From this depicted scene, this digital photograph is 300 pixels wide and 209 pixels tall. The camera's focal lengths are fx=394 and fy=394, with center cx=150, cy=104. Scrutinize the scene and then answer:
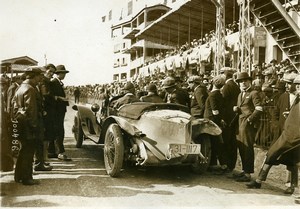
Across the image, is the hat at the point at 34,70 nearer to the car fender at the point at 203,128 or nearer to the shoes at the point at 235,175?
the car fender at the point at 203,128

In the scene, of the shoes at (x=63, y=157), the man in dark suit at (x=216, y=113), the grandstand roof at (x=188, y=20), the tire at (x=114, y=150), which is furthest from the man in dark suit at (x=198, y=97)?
the grandstand roof at (x=188, y=20)

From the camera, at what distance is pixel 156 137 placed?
6.11m

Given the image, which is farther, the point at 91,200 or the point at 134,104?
the point at 134,104

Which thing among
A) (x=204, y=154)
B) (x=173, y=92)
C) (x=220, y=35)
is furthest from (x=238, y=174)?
(x=220, y=35)

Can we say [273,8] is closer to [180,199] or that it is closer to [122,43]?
[180,199]

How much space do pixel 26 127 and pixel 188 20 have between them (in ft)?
63.2

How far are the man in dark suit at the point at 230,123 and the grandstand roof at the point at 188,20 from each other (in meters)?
11.6

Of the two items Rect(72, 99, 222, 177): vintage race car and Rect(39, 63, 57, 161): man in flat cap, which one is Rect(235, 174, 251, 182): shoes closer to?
Rect(72, 99, 222, 177): vintage race car

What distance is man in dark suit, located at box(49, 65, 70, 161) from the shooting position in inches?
299

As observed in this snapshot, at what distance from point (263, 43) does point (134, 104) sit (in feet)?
34.9

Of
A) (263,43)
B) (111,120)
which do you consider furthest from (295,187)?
(263,43)

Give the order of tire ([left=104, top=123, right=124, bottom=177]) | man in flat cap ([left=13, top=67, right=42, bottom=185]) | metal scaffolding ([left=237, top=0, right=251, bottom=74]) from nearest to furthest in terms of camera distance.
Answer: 1. man in flat cap ([left=13, top=67, right=42, bottom=185])
2. tire ([left=104, top=123, right=124, bottom=177])
3. metal scaffolding ([left=237, top=0, right=251, bottom=74])

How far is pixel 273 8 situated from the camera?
36.7 ft

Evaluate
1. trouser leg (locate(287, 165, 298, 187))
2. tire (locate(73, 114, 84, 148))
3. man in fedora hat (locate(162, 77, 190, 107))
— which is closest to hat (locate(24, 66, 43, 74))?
man in fedora hat (locate(162, 77, 190, 107))
